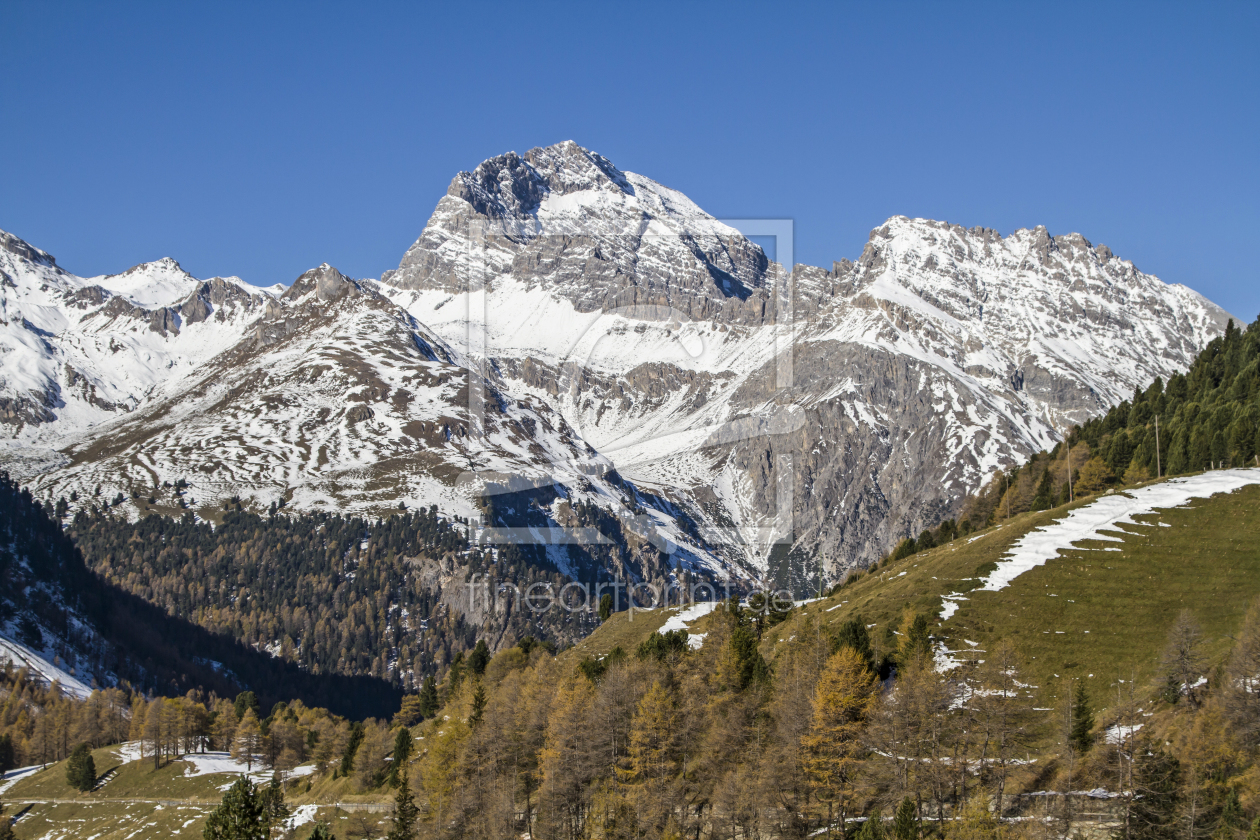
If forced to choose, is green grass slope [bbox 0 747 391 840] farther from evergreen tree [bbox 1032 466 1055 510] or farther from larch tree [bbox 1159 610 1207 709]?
evergreen tree [bbox 1032 466 1055 510]

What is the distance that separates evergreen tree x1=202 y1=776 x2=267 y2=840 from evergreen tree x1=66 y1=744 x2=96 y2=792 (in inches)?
4158

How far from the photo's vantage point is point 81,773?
15062cm

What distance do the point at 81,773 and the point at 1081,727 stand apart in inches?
5781

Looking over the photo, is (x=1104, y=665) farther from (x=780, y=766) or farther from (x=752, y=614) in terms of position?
(x=752, y=614)

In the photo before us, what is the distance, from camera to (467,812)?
83750 mm

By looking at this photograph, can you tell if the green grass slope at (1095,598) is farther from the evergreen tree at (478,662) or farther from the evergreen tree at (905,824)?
the evergreen tree at (478,662)

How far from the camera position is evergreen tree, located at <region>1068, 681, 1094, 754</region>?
203 feet

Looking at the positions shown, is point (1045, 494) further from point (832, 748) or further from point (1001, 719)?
point (832, 748)

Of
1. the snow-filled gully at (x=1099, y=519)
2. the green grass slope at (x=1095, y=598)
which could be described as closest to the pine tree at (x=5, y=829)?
the green grass slope at (x=1095, y=598)

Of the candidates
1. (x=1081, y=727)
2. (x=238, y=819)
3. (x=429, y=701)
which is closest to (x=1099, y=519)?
(x=1081, y=727)

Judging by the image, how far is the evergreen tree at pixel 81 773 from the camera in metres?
151

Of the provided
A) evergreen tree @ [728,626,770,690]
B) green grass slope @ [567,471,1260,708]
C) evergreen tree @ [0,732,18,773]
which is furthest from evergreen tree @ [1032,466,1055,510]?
evergreen tree @ [0,732,18,773]

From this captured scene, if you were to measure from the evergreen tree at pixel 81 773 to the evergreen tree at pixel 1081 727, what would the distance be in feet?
479

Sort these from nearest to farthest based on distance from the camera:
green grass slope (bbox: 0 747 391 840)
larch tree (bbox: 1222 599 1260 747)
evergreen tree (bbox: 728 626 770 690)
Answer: larch tree (bbox: 1222 599 1260 747)
evergreen tree (bbox: 728 626 770 690)
green grass slope (bbox: 0 747 391 840)
